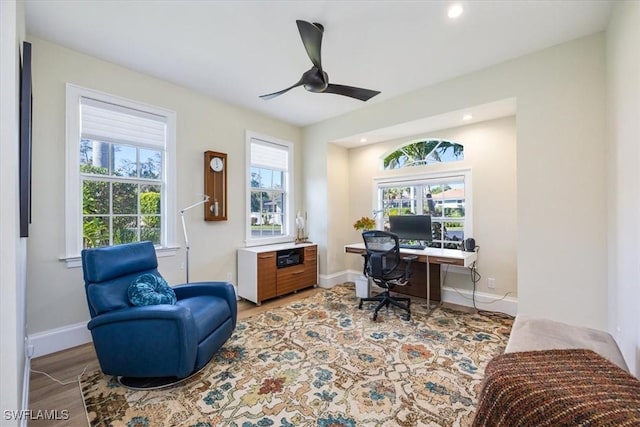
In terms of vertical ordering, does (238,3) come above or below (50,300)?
above

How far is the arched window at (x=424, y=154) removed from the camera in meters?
3.93

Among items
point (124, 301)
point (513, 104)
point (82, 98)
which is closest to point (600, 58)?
point (513, 104)

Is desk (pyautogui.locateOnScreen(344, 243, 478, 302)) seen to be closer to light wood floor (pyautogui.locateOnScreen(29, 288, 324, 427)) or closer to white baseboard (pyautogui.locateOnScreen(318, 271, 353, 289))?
white baseboard (pyautogui.locateOnScreen(318, 271, 353, 289))

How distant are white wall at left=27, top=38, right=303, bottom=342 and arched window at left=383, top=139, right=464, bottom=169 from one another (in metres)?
2.27

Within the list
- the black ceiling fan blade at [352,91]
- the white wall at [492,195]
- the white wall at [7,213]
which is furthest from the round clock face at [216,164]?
the white wall at [492,195]

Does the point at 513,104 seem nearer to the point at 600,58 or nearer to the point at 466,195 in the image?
the point at 600,58

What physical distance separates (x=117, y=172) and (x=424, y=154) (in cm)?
401

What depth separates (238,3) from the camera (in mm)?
2092

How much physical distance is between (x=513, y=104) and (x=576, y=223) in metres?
1.38

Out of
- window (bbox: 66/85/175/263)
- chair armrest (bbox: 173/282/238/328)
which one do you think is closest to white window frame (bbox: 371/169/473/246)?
chair armrest (bbox: 173/282/238/328)

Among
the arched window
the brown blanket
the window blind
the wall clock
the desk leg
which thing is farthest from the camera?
the arched window

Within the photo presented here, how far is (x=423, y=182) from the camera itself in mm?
4156

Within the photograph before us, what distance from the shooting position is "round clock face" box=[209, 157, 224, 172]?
12.1 feet

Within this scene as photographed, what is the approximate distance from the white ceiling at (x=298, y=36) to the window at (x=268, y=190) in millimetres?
1272
